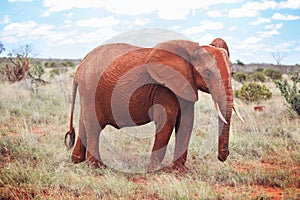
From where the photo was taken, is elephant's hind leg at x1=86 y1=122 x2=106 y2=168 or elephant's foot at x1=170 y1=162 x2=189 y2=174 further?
elephant's hind leg at x1=86 y1=122 x2=106 y2=168

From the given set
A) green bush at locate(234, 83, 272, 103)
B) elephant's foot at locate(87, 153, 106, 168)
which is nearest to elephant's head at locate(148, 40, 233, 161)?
elephant's foot at locate(87, 153, 106, 168)

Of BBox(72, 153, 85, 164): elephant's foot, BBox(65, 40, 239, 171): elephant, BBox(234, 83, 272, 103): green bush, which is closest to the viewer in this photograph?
BBox(65, 40, 239, 171): elephant

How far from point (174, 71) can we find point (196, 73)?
12.4 inches

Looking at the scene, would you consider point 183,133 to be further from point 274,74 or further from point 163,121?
point 274,74

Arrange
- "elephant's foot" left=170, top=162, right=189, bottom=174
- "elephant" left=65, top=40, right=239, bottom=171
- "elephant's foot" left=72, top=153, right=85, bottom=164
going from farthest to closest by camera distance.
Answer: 1. "elephant's foot" left=72, top=153, right=85, bottom=164
2. "elephant's foot" left=170, top=162, right=189, bottom=174
3. "elephant" left=65, top=40, right=239, bottom=171

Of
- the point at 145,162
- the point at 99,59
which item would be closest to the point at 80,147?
the point at 145,162

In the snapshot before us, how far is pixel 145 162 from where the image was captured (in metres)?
6.96

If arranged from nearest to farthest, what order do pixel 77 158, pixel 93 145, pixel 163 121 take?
pixel 163 121 → pixel 93 145 → pixel 77 158

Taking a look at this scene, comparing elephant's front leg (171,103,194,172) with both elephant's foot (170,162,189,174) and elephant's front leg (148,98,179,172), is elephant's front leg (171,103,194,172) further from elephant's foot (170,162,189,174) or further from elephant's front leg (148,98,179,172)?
elephant's front leg (148,98,179,172)

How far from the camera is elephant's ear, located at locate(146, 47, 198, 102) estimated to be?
18.9 feet

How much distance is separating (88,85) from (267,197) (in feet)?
10.6

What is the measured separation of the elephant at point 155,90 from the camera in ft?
18.0

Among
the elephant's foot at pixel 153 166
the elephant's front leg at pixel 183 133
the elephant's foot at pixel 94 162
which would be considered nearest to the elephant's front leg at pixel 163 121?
the elephant's foot at pixel 153 166

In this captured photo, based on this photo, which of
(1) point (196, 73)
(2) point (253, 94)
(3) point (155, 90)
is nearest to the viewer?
(1) point (196, 73)
